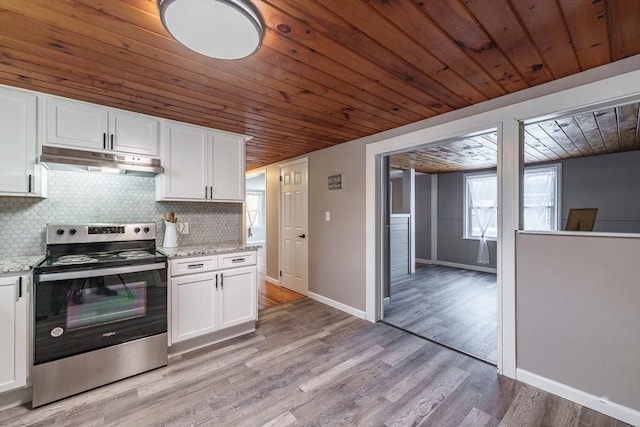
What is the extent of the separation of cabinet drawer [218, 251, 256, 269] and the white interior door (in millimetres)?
1431

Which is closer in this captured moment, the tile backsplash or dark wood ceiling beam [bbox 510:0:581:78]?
dark wood ceiling beam [bbox 510:0:581:78]

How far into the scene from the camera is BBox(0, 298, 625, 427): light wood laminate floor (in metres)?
1.71

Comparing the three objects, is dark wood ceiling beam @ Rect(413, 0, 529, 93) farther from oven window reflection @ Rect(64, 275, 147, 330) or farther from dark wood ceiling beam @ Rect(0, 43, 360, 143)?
oven window reflection @ Rect(64, 275, 147, 330)

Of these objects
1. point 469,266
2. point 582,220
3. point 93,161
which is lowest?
point 469,266

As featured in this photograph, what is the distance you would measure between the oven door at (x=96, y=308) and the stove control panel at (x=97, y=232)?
1.84 ft

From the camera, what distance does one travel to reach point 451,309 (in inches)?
143

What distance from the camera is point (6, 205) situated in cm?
213

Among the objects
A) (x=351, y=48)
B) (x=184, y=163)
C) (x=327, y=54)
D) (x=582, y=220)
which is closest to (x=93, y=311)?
(x=184, y=163)

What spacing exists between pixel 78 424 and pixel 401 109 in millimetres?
3257

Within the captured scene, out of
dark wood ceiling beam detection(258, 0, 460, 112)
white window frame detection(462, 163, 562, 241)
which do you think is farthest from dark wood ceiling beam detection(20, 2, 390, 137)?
white window frame detection(462, 163, 562, 241)

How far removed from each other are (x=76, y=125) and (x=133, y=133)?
0.38 m

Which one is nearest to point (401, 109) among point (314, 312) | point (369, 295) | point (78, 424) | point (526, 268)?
point (526, 268)

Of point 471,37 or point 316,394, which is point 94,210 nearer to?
point 316,394

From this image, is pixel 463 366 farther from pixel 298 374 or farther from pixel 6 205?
pixel 6 205
